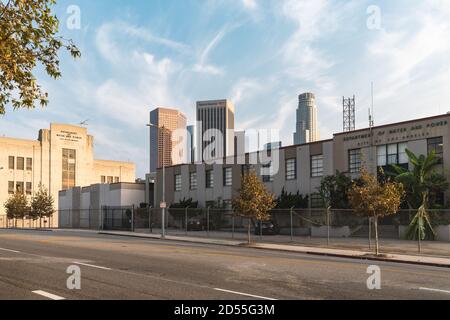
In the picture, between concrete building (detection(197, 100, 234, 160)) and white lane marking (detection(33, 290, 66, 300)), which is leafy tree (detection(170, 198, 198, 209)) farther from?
white lane marking (detection(33, 290, 66, 300))

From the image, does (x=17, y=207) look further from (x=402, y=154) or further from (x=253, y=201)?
(x=402, y=154)

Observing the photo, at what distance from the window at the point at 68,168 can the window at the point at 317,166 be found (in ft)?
227

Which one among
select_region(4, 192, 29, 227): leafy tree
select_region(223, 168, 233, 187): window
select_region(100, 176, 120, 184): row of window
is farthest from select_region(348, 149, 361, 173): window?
select_region(100, 176, 120, 184): row of window

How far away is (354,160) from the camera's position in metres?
39.4

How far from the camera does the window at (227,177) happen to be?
167 ft

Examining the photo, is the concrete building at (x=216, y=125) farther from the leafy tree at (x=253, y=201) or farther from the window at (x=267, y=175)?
the leafy tree at (x=253, y=201)

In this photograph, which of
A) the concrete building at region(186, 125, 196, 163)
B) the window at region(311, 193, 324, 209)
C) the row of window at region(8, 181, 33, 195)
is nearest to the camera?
the window at region(311, 193, 324, 209)

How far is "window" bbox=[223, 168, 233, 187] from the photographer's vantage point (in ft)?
167

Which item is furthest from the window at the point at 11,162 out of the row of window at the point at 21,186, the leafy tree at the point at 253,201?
the leafy tree at the point at 253,201

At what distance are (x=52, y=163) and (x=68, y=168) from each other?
399cm

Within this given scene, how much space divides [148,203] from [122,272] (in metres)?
50.3
